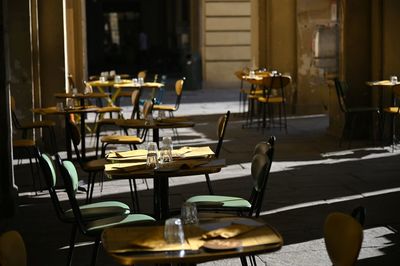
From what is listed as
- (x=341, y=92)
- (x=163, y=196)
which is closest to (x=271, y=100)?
(x=341, y=92)

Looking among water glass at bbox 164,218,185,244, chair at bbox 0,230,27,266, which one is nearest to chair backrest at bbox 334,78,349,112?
water glass at bbox 164,218,185,244

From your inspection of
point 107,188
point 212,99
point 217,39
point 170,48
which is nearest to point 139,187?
point 107,188

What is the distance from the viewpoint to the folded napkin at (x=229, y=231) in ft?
12.1

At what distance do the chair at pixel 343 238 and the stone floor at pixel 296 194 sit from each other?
2154 mm

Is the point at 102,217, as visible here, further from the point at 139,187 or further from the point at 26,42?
the point at 26,42

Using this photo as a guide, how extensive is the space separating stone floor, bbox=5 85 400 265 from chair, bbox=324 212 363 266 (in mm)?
2154

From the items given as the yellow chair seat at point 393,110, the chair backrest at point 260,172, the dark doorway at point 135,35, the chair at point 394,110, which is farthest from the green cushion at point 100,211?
the dark doorway at point 135,35

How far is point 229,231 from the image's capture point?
12.5ft

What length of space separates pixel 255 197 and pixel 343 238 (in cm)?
167

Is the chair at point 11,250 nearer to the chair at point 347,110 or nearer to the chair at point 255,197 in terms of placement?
the chair at point 255,197

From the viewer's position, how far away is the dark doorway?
33562 mm

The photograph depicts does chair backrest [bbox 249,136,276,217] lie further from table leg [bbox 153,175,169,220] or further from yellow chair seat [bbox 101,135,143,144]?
yellow chair seat [bbox 101,135,143,144]

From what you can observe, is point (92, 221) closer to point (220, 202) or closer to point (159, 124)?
point (220, 202)

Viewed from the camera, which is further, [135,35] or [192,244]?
[135,35]
